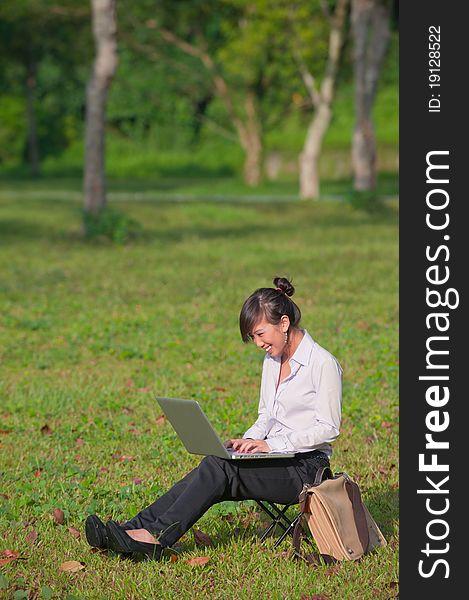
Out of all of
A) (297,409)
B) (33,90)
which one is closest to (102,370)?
(297,409)

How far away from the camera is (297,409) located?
6.44 meters

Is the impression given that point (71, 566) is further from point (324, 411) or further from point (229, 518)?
point (324, 411)

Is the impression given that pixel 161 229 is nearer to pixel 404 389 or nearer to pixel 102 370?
pixel 102 370

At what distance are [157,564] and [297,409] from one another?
0.99 meters

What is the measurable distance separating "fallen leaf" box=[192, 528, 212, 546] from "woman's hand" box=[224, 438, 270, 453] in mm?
614

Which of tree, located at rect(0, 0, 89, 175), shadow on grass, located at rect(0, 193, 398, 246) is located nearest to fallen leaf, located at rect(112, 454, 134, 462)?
shadow on grass, located at rect(0, 193, 398, 246)

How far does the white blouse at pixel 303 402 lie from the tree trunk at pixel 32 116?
1831 inches

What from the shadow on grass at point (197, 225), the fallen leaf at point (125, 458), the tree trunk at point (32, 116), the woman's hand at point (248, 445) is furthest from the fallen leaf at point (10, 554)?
the tree trunk at point (32, 116)

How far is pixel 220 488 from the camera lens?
618 cm

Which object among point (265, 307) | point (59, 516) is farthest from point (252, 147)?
point (265, 307)

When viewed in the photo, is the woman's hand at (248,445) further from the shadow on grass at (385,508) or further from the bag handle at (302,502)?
the shadow on grass at (385,508)

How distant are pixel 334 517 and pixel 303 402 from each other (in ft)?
2.04

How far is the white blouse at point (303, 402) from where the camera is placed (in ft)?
20.7

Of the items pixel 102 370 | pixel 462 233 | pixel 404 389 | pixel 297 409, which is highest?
pixel 462 233
